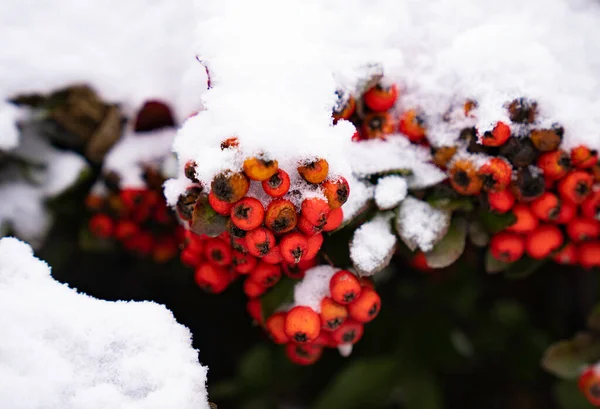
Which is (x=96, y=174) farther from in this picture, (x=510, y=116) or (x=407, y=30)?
(x=510, y=116)

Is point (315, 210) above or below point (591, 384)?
above

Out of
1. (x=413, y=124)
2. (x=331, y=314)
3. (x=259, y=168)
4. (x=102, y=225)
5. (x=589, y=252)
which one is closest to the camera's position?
(x=259, y=168)

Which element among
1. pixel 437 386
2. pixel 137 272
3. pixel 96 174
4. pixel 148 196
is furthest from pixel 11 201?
pixel 437 386

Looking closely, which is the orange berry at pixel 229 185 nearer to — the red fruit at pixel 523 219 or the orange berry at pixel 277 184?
the orange berry at pixel 277 184

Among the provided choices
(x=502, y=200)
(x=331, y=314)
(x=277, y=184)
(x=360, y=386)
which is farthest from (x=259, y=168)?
(x=360, y=386)

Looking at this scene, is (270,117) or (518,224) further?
A: (518,224)

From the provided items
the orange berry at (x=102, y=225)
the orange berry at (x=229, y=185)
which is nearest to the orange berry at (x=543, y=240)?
the orange berry at (x=229, y=185)

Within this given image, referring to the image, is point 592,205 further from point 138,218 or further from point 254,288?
point 138,218
